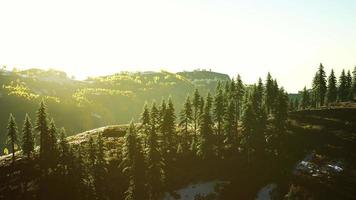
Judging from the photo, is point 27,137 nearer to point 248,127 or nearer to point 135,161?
point 135,161

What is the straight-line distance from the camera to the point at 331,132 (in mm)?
94562

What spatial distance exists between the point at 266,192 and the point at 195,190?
42.5ft

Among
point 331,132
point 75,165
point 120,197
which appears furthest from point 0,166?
point 331,132

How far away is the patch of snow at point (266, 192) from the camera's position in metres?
72.8

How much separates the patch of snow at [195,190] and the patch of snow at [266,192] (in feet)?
23.0

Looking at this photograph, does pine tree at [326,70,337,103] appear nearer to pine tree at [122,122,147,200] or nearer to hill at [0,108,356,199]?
hill at [0,108,356,199]

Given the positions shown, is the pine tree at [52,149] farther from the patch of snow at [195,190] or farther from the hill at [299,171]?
the patch of snow at [195,190]

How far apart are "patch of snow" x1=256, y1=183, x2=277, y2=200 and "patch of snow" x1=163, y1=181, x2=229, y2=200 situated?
701 centimetres

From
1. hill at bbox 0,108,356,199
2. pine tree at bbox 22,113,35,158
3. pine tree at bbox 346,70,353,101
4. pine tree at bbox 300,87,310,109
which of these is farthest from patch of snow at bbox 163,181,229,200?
pine tree at bbox 300,87,310,109

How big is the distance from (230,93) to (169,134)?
23407mm

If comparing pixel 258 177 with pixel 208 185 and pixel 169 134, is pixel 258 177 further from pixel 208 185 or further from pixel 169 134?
pixel 169 134

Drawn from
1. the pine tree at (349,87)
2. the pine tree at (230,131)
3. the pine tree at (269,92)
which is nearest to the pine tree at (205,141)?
the pine tree at (230,131)

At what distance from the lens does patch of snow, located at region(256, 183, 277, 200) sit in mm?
72812

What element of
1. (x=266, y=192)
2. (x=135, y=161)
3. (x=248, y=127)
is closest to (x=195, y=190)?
(x=266, y=192)
